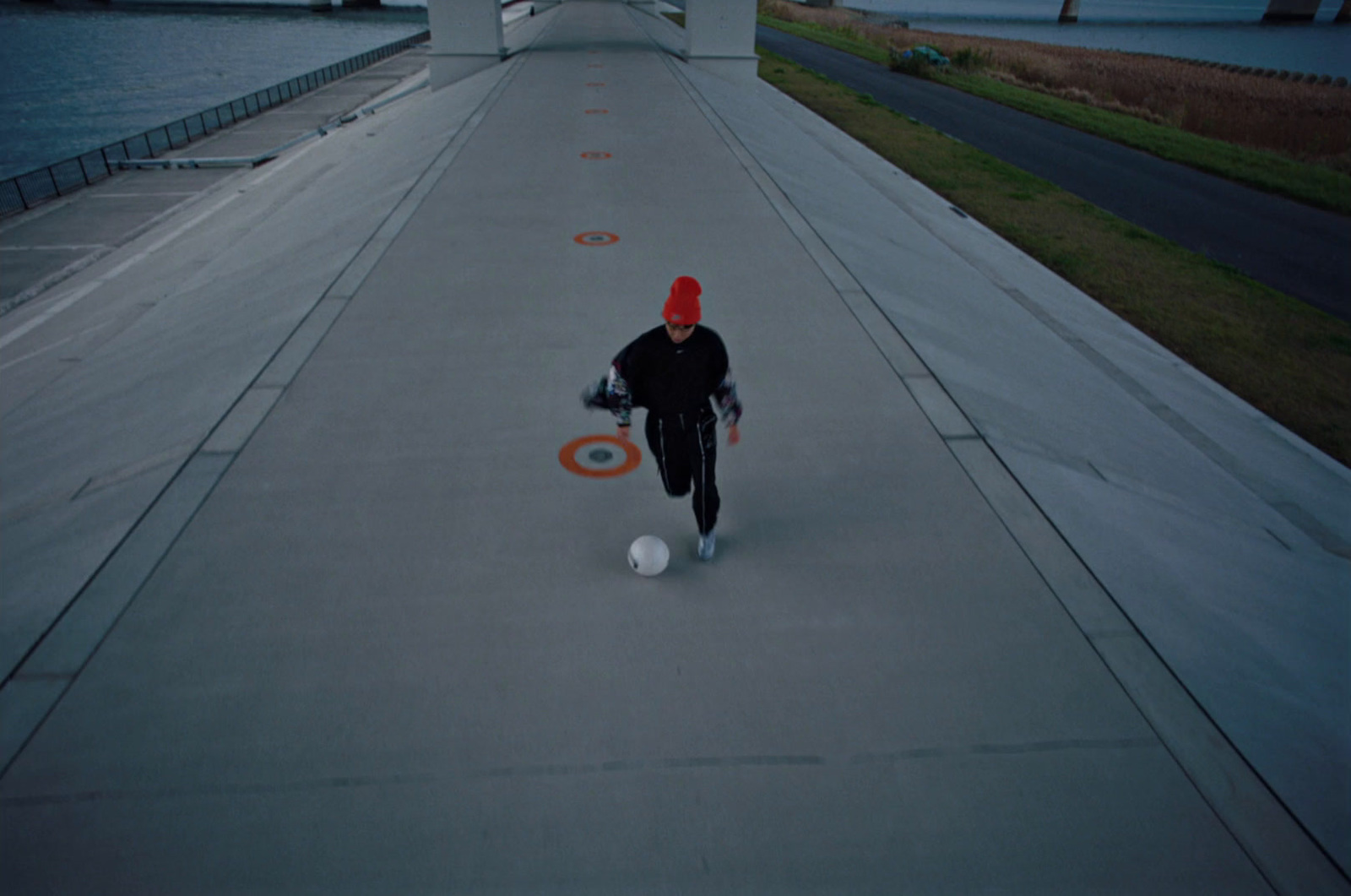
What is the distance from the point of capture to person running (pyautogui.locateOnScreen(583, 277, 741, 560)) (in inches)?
161

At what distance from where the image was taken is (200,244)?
15.8m

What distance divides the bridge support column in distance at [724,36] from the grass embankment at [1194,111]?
9905mm

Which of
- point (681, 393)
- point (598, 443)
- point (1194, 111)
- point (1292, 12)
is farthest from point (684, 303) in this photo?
point (1292, 12)

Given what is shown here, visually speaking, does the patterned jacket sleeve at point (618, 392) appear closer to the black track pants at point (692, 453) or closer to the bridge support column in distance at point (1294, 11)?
the black track pants at point (692, 453)

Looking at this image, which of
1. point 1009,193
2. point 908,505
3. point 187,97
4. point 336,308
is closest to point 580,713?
point 908,505

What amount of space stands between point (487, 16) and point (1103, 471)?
26238 millimetres

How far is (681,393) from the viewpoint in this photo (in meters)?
4.21

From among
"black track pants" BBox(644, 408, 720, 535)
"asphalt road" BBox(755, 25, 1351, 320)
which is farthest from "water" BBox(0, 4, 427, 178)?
"black track pants" BBox(644, 408, 720, 535)

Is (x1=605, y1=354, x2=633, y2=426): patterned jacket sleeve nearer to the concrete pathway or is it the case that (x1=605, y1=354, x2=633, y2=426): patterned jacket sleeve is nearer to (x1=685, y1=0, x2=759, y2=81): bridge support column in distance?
the concrete pathway

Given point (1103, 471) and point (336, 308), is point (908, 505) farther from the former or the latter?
point (336, 308)

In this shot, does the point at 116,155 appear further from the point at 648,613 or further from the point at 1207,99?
the point at 1207,99

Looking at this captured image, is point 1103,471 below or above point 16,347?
above

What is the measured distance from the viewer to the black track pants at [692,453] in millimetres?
4348

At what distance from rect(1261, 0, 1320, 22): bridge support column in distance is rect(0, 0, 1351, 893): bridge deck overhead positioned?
16873cm
